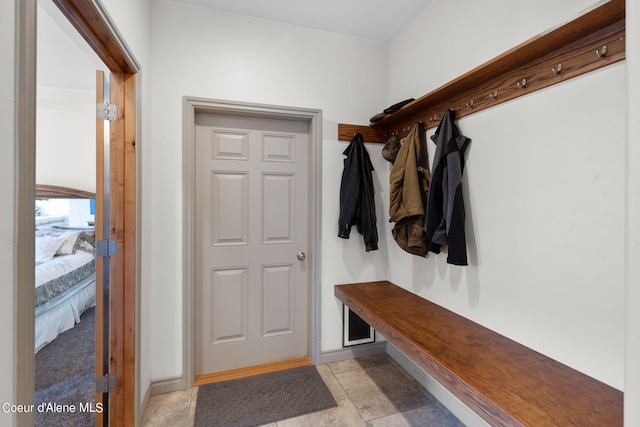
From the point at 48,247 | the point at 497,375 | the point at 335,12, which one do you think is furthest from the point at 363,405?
the point at 335,12

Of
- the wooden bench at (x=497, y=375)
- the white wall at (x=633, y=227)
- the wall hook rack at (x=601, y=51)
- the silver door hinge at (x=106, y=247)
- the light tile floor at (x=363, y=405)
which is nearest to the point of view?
the white wall at (x=633, y=227)

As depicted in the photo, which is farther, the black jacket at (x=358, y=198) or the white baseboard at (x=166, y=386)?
the black jacket at (x=358, y=198)

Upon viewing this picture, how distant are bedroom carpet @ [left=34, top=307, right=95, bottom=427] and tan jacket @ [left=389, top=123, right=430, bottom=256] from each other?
2022 mm

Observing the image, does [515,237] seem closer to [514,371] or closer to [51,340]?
[514,371]

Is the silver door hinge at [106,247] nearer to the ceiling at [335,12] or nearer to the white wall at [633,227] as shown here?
the ceiling at [335,12]

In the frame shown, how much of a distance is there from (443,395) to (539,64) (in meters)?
1.97

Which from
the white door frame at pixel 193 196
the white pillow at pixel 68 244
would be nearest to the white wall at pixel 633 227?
the white door frame at pixel 193 196

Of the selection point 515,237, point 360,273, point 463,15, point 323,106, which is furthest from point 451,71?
point 360,273

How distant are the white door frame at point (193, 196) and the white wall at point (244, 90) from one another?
0.05 metres

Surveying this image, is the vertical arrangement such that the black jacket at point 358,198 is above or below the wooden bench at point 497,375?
above

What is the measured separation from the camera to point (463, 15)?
162 centimetres

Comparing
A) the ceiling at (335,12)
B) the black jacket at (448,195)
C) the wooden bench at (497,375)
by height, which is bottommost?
the wooden bench at (497,375)

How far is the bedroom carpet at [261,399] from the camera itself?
5.38 feet

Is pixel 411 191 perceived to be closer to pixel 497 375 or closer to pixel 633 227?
pixel 497 375
